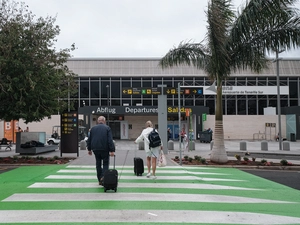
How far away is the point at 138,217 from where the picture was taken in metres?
5.54

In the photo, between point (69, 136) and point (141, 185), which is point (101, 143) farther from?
point (69, 136)

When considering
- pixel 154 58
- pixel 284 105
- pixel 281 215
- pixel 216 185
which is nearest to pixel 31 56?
pixel 216 185

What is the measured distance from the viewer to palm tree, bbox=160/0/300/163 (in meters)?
12.2

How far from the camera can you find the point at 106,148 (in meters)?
7.82

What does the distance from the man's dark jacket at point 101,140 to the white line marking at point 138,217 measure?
2.07 m

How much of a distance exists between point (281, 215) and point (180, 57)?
392 inches

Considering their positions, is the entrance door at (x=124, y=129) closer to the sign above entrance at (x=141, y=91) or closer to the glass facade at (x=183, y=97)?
the glass facade at (x=183, y=97)

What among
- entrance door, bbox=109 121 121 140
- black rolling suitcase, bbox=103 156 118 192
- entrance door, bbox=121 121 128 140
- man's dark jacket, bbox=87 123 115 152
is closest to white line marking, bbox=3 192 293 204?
black rolling suitcase, bbox=103 156 118 192

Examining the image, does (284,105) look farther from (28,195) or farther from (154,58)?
(28,195)

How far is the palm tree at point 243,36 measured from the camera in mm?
12172

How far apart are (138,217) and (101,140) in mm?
2735

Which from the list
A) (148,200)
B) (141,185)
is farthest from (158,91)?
(148,200)

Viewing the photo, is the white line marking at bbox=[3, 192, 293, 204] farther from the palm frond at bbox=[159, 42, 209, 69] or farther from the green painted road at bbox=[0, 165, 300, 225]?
the palm frond at bbox=[159, 42, 209, 69]

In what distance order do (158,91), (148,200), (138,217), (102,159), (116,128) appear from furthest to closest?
(116,128), (158,91), (102,159), (148,200), (138,217)
